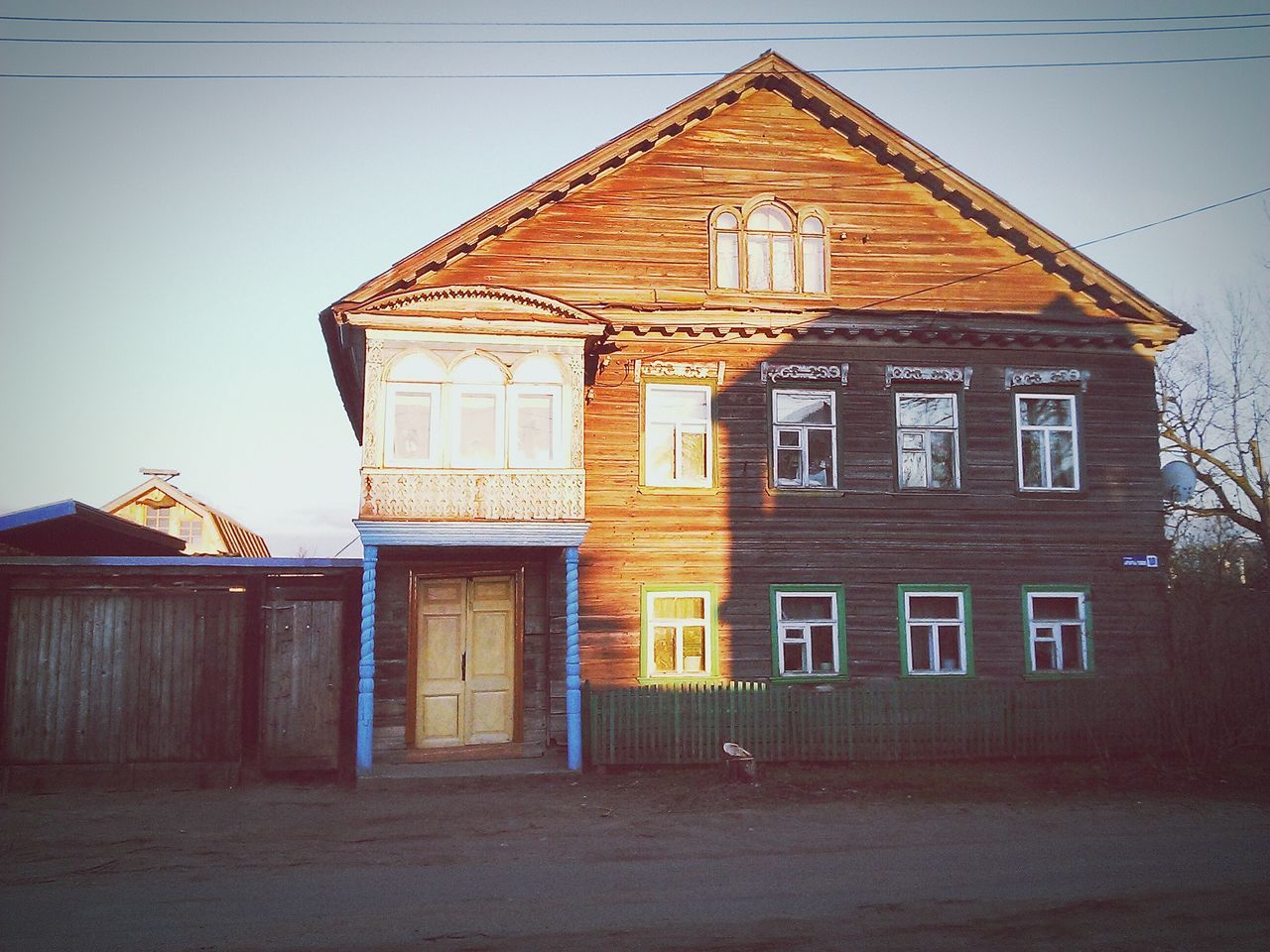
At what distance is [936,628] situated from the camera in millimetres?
17016

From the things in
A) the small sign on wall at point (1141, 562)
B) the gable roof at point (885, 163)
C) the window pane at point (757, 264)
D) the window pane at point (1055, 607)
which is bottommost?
the window pane at point (1055, 607)

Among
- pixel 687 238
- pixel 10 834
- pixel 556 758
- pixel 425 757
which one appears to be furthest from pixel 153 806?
Answer: pixel 687 238

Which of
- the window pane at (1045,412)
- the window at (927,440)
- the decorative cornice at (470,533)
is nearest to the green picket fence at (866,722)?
the decorative cornice at (470,533)

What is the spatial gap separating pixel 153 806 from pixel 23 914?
481cm

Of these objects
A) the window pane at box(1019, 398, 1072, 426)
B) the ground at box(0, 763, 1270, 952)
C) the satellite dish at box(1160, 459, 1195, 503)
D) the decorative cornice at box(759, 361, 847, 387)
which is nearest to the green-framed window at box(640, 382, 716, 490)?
the decorative cornice at box(759, 361, 847, 387)

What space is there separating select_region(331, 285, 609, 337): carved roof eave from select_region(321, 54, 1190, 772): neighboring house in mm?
45

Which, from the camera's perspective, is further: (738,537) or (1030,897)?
(738,537)

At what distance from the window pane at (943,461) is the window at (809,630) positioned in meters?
2.79

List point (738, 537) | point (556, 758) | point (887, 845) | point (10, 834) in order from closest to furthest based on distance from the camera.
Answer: point (887, 845), point (10, 834), point (556, 758), point (738, 537)

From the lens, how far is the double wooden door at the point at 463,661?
15883 mm

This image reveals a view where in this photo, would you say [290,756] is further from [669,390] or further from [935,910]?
[935,910]

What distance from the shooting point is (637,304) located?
1702 centimetres

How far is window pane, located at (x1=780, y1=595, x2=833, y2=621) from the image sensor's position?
16.7m

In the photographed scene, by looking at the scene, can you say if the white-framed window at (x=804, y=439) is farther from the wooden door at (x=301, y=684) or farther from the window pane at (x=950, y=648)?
the wooden door at (x=301, y=684)
